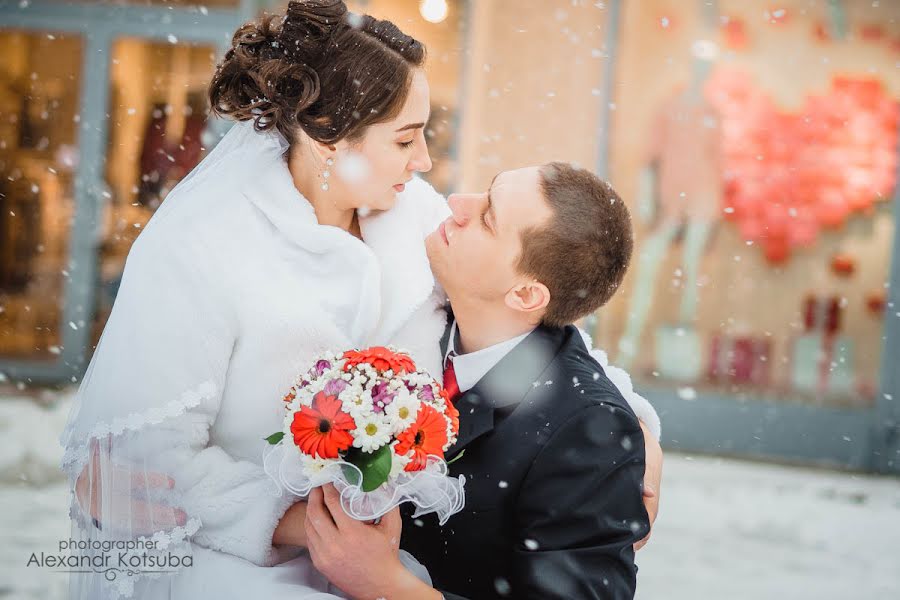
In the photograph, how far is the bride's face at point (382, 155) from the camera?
2.55 meters

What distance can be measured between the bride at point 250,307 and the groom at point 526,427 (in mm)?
130

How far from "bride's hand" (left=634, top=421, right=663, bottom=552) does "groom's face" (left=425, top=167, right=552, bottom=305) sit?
2.05ft

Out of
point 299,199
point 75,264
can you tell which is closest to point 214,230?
point 299,199

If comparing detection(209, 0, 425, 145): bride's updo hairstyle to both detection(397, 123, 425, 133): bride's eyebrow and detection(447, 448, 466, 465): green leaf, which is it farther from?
detection(447, 448, 466, 465): green leaf

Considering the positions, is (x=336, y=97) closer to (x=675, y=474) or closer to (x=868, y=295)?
(x=675, y=474)

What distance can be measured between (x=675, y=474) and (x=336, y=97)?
16.9ft

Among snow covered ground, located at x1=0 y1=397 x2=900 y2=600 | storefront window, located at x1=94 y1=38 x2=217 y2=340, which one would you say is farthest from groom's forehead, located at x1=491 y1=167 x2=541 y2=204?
storefront window, located at x1=94 y1=38 x2=217 y2=340

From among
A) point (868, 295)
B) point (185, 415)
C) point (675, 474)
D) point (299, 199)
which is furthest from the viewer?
point (868, 295)

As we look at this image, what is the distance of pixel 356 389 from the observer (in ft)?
6.43

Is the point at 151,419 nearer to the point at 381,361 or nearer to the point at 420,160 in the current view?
the point at 381,361

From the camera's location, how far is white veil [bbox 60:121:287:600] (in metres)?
2.20

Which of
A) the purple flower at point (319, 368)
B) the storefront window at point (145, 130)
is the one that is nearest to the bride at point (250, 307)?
the purple flower at point (319, 368)

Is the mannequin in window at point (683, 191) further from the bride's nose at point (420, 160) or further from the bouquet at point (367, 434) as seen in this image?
the bouquet at point (367, 434)

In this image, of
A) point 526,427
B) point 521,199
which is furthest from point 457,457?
point 521,199
